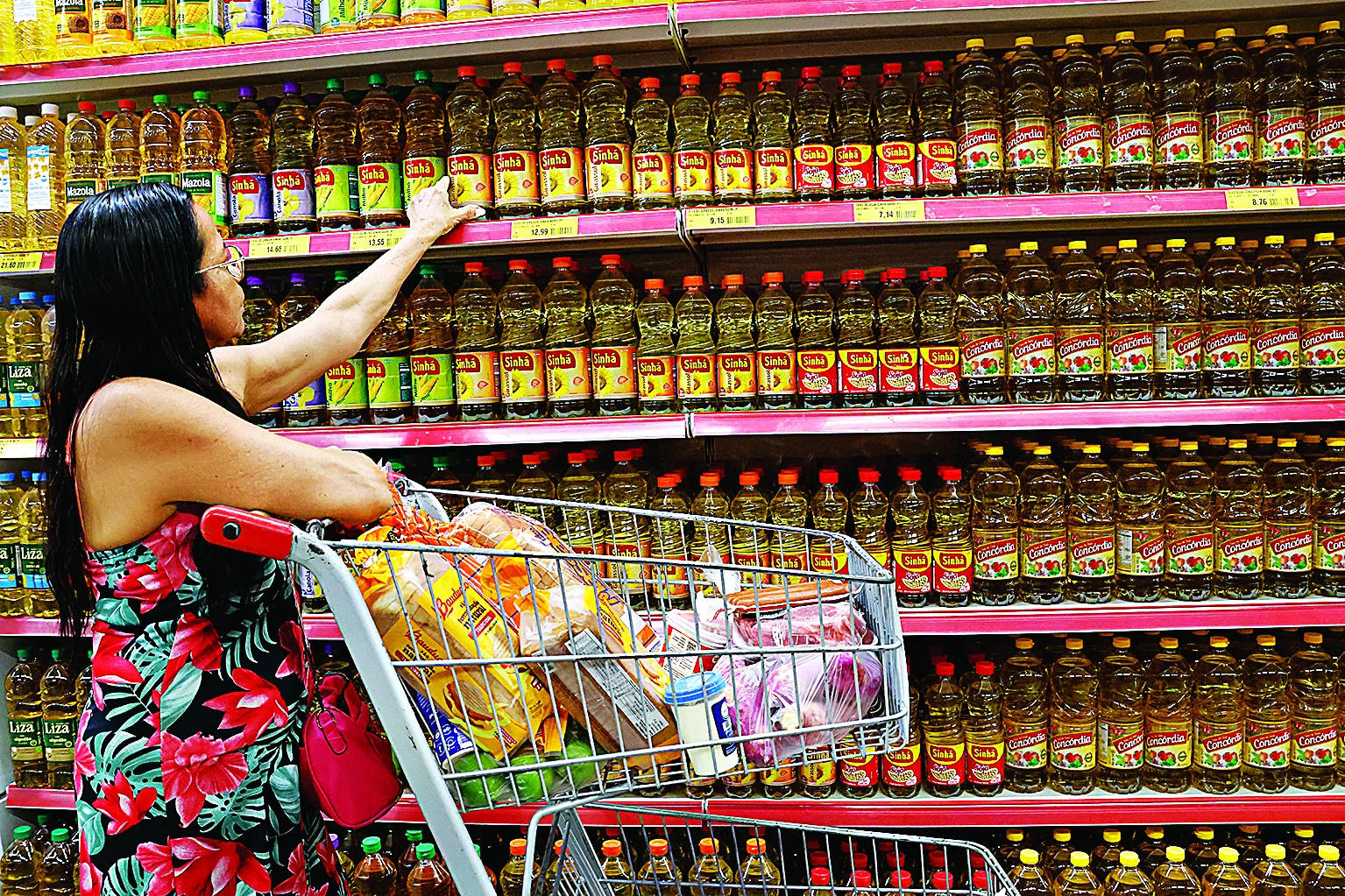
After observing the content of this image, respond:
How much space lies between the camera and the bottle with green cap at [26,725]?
2.70m

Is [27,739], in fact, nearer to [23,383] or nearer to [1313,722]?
[23,383]

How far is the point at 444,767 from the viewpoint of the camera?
1.18 metres

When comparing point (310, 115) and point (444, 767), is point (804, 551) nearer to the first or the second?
point (444, 767)

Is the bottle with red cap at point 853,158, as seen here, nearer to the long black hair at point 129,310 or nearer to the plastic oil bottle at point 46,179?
the long black hair at point 129,310

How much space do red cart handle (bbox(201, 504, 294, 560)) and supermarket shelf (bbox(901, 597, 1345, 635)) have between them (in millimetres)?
Result: 1587

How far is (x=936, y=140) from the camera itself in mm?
2373

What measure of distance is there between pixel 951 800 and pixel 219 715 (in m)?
1.68

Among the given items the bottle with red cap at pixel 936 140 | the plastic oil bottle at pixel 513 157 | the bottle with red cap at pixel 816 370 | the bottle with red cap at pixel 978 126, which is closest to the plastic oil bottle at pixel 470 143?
the plastic oil bottle at pixel 513 157

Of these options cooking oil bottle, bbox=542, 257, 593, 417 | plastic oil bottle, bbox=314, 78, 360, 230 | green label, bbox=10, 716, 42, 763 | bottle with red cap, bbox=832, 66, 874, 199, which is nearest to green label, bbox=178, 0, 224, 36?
plastic oil bottle, bbox=314, 78, 360, 230

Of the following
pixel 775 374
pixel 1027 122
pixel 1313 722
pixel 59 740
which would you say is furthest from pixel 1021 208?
pixel 59 740

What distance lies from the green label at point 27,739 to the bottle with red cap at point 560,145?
1974 mm

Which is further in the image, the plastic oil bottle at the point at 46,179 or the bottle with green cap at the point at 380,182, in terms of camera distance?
the plastic oil bottle at the point at 46,179

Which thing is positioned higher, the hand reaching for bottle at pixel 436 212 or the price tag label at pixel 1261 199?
the hand reaching for bottle at pixel 436 212

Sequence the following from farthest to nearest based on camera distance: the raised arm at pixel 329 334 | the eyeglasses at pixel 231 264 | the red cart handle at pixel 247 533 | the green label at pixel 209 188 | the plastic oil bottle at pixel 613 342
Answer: the green label at pixel 209 188
the plastic oil bottle at pixel 613 342
the raised arm at pixel 329 334
the eyeglasses at pixel 231 264
the red cart handle at pixel 247 533
